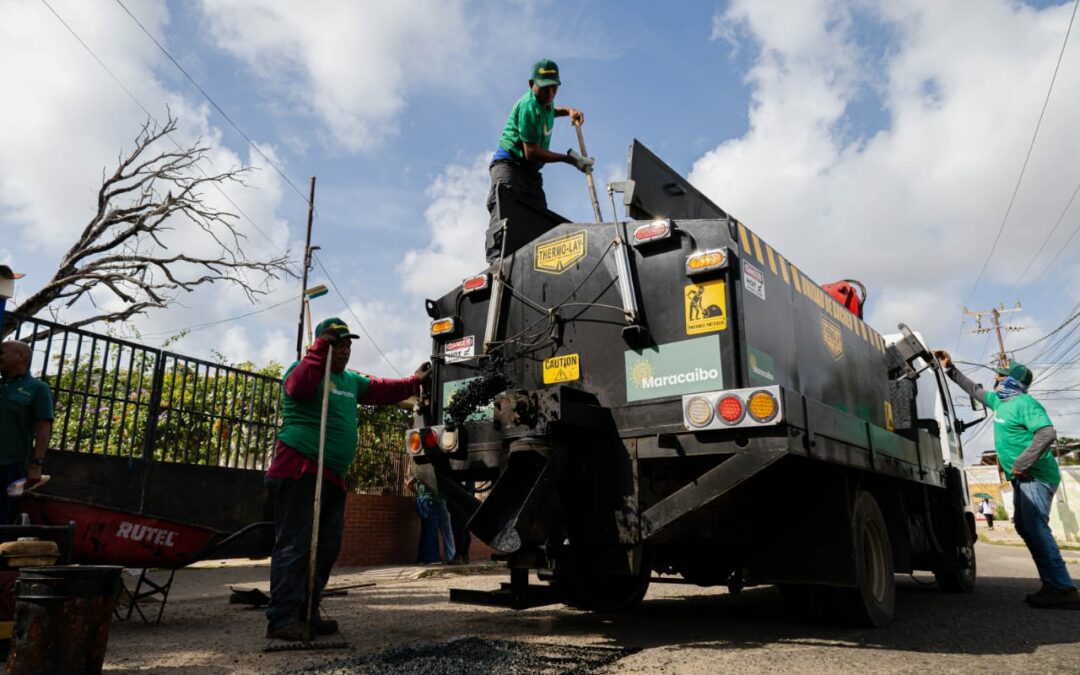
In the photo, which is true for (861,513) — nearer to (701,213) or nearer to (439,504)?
(701,213)

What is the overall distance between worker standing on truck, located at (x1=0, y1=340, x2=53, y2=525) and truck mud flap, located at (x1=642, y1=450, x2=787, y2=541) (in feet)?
13.3

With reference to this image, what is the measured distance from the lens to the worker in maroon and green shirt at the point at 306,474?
4273 mm

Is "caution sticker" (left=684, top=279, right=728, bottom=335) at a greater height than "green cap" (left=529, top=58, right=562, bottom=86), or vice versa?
"green cap" (left=529, top=58, right=562, bottom=86)

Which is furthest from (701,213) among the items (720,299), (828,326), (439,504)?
(439,504)

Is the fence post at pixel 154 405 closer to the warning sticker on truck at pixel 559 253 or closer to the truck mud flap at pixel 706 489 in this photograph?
the warning sticker on truck at pixel 559 253

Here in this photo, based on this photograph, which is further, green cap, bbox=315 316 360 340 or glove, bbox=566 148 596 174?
glove, bbox=566 148 596 174

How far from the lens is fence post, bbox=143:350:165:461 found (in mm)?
7461

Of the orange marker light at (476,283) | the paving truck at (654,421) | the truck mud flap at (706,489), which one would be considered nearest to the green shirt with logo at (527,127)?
the paving truck at (654,421)

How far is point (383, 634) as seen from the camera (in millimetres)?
4629

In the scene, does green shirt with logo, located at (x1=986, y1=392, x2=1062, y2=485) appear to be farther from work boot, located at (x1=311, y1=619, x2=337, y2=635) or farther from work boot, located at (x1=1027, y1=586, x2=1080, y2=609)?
work boot, located at (x1=311, y1=619, x2=337, y2=635)

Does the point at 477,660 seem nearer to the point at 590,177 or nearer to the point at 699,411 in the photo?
the point at 699,411

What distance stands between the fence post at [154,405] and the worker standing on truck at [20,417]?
246 cm

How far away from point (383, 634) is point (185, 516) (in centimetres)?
432

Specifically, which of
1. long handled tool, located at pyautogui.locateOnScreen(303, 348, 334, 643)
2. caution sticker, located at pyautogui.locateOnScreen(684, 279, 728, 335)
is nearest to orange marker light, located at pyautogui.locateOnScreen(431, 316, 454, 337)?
long handled tool, located at pyautogui.locateOnScreen(303, 348, 334, 643)
